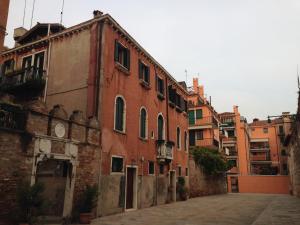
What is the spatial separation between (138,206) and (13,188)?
7.66 metres

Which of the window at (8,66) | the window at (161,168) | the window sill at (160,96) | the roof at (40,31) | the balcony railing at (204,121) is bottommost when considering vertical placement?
the window at (161,168)

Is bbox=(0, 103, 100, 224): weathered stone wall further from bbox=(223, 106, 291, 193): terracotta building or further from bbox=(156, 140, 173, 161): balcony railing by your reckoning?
bbox=(223, 106, 291, 193): terracotta building

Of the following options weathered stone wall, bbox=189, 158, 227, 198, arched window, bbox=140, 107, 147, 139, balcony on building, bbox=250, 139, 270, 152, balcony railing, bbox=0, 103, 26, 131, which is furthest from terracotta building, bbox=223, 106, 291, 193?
balcony railing, bbox=0, 103, 26, 131

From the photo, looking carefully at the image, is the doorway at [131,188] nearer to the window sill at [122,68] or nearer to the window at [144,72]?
the window sill at [122,68]

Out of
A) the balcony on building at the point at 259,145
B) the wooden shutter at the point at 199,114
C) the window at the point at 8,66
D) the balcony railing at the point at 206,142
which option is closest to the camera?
the window at the point at 8,66

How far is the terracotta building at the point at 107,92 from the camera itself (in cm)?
1268

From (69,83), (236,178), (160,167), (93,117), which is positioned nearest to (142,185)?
(160,167)

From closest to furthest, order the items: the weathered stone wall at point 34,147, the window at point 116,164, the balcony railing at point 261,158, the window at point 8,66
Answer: the weathered stone wall at point 34,147, the window at point 116,164, the window at point 8,66, the balcony railing at point 261,158

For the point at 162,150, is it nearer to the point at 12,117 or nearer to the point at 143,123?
the point at 143,123

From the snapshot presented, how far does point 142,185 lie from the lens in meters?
15.3

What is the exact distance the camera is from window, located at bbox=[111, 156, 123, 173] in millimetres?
13041

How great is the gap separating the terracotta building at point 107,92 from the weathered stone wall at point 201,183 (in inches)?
237

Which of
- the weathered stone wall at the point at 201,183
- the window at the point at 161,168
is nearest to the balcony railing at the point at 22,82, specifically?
the window at the point at 161,168

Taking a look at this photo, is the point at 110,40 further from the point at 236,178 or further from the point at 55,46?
the point at 236,178
